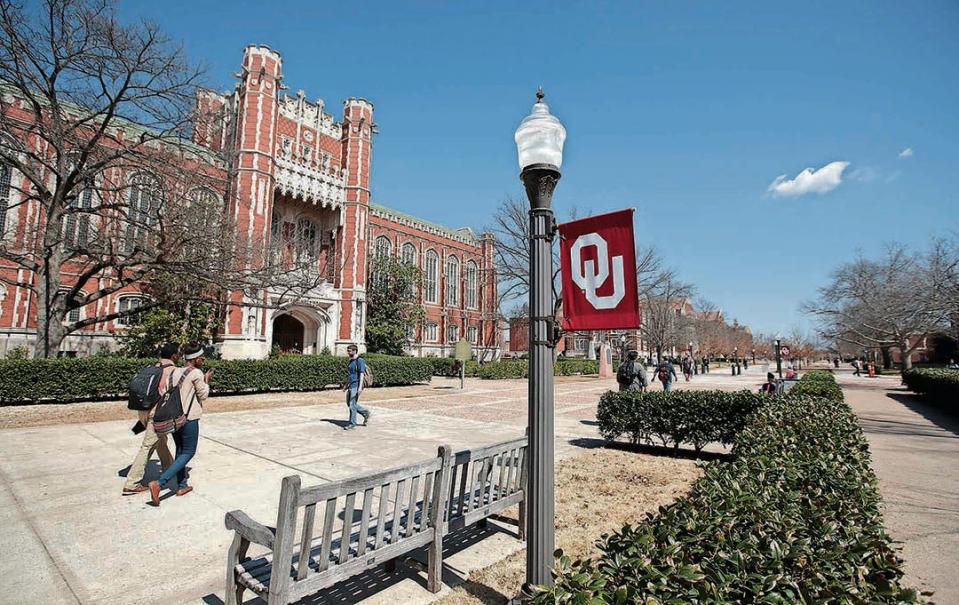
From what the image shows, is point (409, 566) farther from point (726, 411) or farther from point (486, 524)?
point (726, 411)

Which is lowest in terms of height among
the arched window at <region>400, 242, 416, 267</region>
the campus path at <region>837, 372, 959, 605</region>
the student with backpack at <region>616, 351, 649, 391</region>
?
the campus path at <region>837, 372, 959, 605</region>

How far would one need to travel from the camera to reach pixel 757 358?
309ft

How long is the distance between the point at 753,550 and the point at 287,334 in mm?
32615

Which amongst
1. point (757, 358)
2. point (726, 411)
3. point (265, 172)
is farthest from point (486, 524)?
point (757, 358)

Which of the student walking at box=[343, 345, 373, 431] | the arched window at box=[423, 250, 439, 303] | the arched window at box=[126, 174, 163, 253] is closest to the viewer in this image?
the student walking at box=[343, 345, 373, 431]

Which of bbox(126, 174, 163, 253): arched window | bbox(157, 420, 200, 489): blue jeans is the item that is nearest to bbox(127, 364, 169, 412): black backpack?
bbox(157, 420, 200, 489): blue jeans

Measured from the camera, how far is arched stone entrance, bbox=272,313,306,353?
101 feet

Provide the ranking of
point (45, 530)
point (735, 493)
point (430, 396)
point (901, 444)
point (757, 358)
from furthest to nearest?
point (757, 358), point (430, 396), point (901, 444), point (45, 530), point (735, 493)

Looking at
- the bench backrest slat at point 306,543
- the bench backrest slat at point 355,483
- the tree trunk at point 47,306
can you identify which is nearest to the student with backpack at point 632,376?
the bench backrest slat at point 355,483

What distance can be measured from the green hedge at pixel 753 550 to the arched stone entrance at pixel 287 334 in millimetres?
31227

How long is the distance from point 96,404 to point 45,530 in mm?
11277

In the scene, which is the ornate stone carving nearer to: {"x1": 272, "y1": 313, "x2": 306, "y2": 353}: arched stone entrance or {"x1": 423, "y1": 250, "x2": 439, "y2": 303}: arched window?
{"x1": 272, "y1": 313, "x2": 306, "y2": 353}: arched stone entrance

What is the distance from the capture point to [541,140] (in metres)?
2.67

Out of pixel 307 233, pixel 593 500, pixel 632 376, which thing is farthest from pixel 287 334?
pixel 593 500
